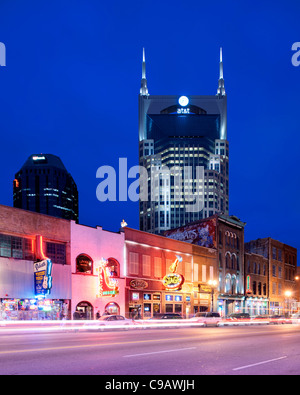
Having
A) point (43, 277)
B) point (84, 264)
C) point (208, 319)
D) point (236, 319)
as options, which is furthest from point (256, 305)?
point (43, 277)

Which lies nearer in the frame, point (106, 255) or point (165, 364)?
point (165, 364)

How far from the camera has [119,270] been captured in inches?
1718

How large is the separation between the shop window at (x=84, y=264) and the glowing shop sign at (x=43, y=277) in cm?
504

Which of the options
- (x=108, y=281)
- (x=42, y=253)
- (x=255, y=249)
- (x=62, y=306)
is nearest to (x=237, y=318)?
(x=108, y=281)


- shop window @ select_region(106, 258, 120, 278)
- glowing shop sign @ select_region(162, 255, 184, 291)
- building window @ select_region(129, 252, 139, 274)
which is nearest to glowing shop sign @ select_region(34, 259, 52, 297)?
shop window @ select_region(106, 258, 120, 278)

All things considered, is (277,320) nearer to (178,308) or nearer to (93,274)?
(178,308)

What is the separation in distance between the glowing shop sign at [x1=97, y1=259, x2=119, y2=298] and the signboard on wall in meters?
24.0

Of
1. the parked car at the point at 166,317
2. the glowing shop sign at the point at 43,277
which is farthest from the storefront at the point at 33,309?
the parked car at the point at 166,317

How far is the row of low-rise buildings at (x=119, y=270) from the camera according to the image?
3406 cm

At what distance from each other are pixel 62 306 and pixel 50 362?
25.7 m

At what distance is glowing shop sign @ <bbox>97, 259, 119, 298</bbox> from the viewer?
1569 inches

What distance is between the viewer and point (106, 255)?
42.1 m

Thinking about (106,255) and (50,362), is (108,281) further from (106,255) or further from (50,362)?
(50,362)

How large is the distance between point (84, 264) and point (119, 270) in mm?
4687
